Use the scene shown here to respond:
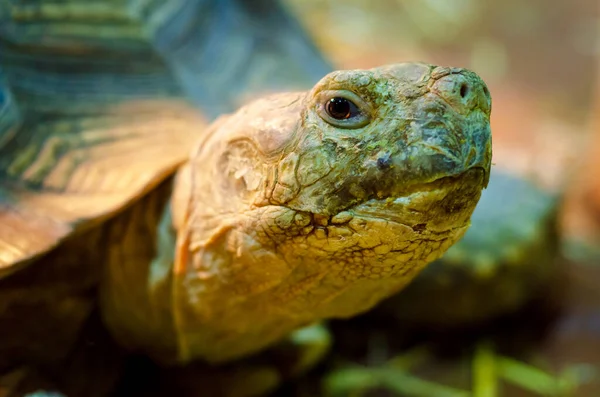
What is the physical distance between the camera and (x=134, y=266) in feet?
5.93

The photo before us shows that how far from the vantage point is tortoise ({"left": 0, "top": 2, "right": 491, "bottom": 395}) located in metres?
1.26

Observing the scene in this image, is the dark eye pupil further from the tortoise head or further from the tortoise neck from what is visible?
the tortoise neck

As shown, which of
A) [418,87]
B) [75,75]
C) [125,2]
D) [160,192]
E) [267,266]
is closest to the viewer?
[418,87]

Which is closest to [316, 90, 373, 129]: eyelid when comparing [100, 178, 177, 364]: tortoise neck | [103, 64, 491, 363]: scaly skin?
[103, 64, 491, 363]: scaly skin

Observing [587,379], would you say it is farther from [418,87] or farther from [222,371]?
[418,87]

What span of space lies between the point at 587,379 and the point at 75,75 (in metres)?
2.11

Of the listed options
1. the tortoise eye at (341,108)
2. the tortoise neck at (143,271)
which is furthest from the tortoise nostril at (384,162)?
the tortoise neck at (143,271)

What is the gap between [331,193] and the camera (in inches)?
51.1

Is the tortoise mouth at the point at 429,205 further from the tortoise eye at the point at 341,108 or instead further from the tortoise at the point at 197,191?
the tortoise eye at the point at 341,108

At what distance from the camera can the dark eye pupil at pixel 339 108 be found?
4.26ft

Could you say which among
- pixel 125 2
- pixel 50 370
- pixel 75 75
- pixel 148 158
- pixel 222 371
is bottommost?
pixel 50 370

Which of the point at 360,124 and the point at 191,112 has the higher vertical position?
the point at 191,112

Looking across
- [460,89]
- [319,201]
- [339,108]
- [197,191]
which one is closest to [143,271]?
[197,191]

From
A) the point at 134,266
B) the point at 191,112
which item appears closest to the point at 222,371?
the point at 134,266
